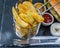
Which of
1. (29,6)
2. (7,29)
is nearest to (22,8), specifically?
(29,6)

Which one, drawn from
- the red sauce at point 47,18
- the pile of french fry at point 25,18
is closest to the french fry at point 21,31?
the pile of french fry at point 25,18

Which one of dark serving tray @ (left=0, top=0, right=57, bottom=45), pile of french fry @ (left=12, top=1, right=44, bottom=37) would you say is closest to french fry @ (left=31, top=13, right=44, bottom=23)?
pile of french fry @ (left=12, top=1, right=44, bottom=37)

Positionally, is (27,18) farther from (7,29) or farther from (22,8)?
(7,29)

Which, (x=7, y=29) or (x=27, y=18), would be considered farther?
(x=7, y=29)

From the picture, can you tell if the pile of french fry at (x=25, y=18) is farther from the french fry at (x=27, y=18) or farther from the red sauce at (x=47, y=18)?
the red sauce at (x=47, y=18)

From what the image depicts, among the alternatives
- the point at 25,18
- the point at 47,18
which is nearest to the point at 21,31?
the point at 25,18

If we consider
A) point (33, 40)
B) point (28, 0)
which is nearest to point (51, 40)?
point (33, 40)

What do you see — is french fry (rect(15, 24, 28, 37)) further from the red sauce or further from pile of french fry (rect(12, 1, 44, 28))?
the red sauce

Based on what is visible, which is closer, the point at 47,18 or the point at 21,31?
the point at 21,31

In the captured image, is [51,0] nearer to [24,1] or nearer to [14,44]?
[24,1]
